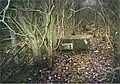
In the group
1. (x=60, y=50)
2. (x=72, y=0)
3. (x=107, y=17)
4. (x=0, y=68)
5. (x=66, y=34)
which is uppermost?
(x=72, y=0)

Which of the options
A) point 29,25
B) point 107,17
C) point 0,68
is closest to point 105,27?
point 107,17

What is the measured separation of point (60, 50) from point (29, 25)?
1.12 ft

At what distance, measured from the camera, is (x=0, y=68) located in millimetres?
2164

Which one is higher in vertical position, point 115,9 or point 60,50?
point 115,9

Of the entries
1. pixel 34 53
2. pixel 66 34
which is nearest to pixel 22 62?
pixel 34 53

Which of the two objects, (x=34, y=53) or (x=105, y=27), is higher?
(x=105, y=27)

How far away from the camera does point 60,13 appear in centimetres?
212

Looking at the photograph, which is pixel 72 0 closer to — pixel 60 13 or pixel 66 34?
pixel 60 13

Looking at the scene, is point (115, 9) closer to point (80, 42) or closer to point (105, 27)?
point (105, 27)

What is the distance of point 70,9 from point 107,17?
327 millimetres

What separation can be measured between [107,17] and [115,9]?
0.31ft

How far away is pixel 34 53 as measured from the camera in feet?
7.06

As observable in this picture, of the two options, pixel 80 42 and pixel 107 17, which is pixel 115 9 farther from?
pixel 80 42

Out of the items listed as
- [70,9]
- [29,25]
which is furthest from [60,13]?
[29,25]
